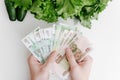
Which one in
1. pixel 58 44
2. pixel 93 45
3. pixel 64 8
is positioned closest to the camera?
pixel 64 8

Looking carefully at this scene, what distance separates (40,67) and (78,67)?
16 centimetres

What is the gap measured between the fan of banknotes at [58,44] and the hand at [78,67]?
24mm

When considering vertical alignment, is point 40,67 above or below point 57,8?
below

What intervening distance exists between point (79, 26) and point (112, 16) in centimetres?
18

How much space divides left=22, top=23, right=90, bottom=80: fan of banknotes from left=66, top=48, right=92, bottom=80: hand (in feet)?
0.08

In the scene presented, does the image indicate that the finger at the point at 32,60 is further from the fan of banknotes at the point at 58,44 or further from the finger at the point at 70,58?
the finger at the point at 70,58

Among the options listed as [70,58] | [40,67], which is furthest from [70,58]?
[40,67]

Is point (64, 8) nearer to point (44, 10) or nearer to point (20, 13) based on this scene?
point (44, 10)

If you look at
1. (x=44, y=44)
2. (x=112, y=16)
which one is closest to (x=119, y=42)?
(x=112, y=16)

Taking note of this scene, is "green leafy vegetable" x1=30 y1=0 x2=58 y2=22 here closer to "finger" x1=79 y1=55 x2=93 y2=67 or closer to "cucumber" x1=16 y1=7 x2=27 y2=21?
"cucumber" x1=16 y1=7 x2=27 y2=21

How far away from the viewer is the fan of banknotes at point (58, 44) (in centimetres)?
123

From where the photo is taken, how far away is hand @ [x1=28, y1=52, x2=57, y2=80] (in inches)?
47.9

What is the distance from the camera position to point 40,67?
48.6 inches

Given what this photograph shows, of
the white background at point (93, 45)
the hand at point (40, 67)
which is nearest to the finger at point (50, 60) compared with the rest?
the hand at point (40, 67)
